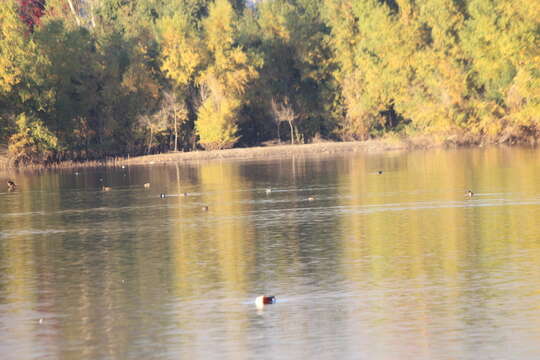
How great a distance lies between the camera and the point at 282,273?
29.0 m

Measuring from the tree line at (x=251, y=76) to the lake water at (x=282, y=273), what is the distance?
117 ft

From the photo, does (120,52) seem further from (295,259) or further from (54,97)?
(295,259)

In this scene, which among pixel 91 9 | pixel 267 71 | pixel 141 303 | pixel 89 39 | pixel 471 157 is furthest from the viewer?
pixel 91 9

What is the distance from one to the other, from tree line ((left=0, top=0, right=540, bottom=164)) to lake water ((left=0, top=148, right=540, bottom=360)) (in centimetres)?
3569

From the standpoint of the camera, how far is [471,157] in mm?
79250

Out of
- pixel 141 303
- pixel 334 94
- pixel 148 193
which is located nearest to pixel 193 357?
pixel 141 303

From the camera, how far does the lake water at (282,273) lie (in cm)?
2100

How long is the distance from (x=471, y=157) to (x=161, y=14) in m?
53.0

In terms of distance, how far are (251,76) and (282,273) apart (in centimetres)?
8033

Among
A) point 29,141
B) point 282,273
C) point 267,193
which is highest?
point 29,141

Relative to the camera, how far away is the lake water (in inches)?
827

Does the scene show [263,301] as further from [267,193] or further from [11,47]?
[11,47]

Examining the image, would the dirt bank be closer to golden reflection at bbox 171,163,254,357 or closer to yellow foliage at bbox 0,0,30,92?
yellow foliage at bbox 0,0,30,92

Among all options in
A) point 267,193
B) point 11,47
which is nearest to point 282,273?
point 267,193
